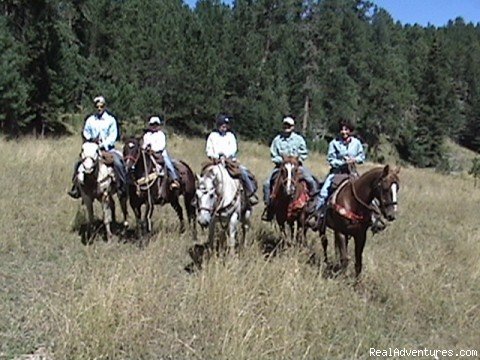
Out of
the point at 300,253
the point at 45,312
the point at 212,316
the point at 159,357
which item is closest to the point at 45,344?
the point at 45,312

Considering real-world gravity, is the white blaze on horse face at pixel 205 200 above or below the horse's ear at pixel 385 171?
below

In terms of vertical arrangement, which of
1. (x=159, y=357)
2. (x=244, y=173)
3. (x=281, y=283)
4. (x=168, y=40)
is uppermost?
(x=168, y=40)

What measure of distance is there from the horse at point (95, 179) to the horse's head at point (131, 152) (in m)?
0.32

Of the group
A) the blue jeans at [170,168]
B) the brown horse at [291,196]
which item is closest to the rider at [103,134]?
the blue jeans at [170,168]

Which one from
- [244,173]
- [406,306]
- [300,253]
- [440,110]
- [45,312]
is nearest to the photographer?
[45,312]

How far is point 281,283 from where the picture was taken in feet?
20.6

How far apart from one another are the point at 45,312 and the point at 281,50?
4009 cm

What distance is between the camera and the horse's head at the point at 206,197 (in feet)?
22.7

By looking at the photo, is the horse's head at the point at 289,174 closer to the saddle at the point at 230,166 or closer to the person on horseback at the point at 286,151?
the person on horseback at the point at 286,151

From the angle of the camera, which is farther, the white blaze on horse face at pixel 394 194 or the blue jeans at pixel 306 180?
the blue jeans at pixel 306 180

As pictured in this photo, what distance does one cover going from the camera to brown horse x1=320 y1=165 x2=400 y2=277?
676cm

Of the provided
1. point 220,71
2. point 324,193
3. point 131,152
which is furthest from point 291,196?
point 220,71

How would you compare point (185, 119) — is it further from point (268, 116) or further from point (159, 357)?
point (159, 357)

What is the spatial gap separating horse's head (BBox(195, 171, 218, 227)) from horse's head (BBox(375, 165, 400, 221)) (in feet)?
7.38
